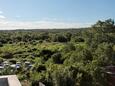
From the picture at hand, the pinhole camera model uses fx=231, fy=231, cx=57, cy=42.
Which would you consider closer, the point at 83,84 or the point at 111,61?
the point at 83,84

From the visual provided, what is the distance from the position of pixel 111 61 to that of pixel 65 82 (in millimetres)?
7773

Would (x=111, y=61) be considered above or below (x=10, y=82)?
below

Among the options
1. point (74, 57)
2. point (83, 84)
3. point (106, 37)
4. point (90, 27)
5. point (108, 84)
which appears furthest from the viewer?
point (90, 27)

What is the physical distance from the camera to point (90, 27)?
24.8 metres

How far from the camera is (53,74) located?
12453mm

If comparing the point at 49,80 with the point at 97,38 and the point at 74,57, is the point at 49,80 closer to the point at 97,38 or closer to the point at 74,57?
the point at 74,57

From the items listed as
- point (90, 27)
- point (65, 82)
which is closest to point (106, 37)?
point (90, 27)

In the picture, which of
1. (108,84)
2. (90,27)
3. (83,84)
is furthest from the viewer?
(90,27)

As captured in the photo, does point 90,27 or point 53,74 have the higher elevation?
point 90,27

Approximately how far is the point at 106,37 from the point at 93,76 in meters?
10.2

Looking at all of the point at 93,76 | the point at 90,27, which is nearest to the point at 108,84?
the point at 93,76

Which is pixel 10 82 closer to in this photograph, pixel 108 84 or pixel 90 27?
pixel 108 84

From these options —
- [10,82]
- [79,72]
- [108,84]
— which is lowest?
[108,84]

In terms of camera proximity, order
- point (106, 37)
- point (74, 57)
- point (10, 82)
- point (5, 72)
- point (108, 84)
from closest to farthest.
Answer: point (10, 82)
point (108, 84)
point (5, 72)
point (74, 57)
point (106, 37)
